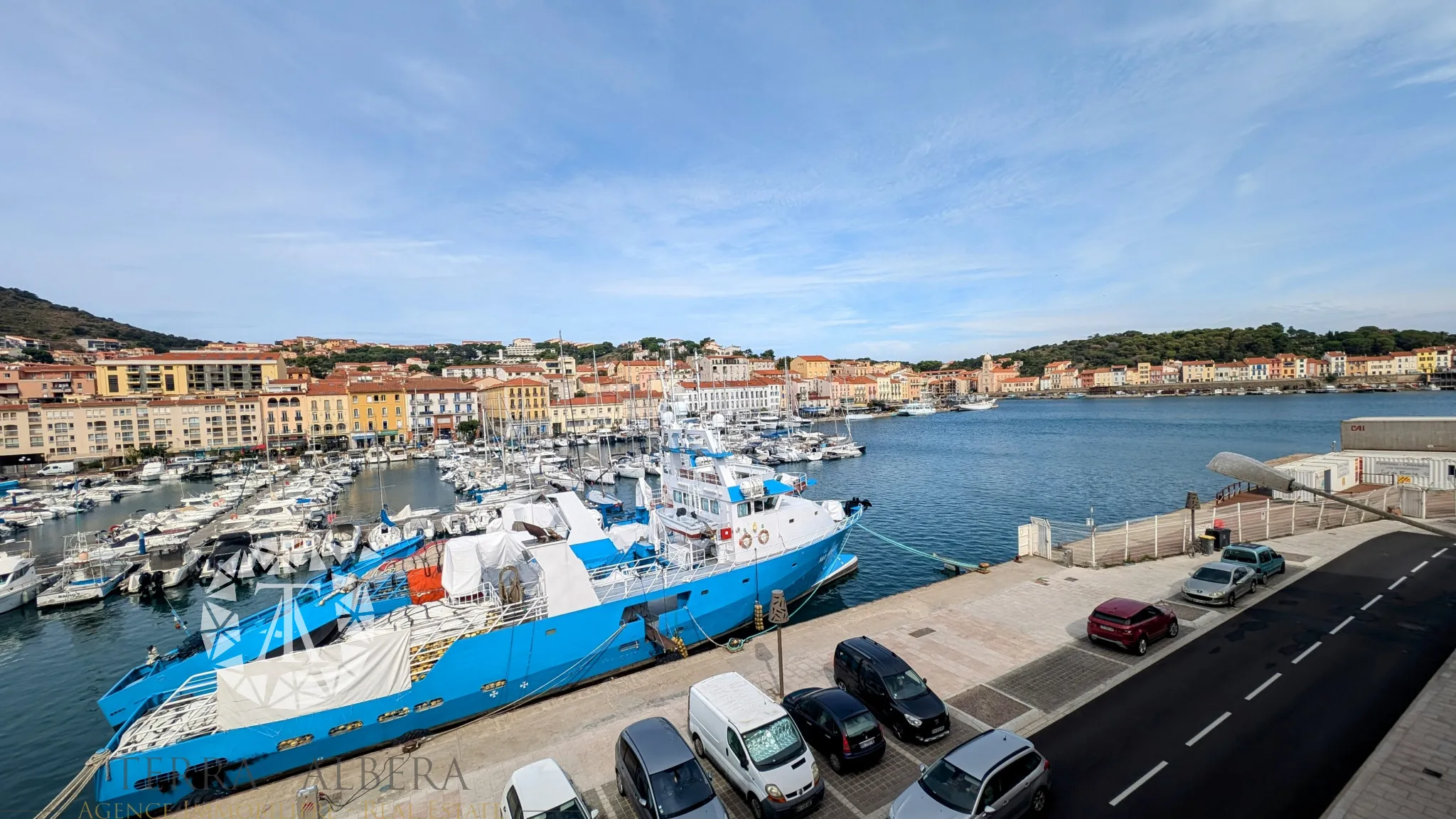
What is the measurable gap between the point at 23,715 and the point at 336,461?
66.5 metres

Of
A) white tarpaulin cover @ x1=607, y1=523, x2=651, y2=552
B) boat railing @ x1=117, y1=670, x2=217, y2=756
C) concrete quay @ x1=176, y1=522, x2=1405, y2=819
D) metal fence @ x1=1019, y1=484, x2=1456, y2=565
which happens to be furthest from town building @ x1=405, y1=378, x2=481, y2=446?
concrete quay @ x1=176, y1=522, x2=1405, y2=819

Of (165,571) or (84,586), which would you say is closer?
(84,586)

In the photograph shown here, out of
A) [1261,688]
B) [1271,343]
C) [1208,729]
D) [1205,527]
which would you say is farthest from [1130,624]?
[1271,343]

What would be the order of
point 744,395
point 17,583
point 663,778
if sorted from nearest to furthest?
1. point 663,778
2. point 17,583
3. point 744,395

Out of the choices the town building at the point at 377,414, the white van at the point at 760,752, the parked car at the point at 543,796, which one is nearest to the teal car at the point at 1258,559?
the white van at the point at 760,752

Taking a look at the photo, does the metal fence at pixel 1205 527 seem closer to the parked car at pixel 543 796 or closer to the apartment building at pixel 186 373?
the parked car at pixel 543 796

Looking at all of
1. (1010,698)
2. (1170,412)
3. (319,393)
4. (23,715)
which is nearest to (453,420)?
(319,393)

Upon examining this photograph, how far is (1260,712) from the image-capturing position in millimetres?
9867

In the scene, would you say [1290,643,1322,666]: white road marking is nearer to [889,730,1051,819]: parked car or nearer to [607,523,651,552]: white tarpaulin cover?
[889,730,1051,819]: parked car

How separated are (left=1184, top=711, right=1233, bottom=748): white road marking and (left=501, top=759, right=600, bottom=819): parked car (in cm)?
915

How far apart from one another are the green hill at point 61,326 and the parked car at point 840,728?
706 feet

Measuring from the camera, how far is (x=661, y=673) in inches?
504

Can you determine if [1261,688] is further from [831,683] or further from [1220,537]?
[1220,537]

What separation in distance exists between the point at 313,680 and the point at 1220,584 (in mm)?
20422
